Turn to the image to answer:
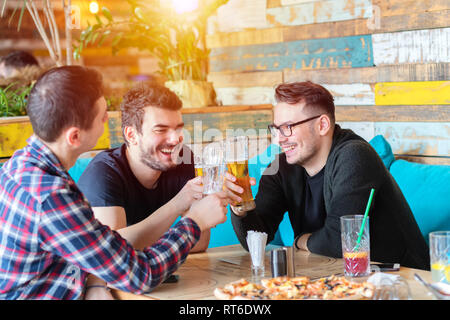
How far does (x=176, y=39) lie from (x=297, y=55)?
87cm

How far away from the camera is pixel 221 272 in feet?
6.08

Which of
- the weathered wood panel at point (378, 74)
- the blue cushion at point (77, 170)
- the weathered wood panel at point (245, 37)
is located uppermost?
the weathered wood panel at point (245, 37)

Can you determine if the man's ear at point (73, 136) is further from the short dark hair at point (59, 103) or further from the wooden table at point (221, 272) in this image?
the wooden table at point (221, 272)

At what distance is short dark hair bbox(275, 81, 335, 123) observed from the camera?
2.43 meters

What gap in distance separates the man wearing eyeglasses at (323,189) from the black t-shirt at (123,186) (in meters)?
0.36

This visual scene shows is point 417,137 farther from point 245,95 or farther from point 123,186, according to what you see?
point 123,186

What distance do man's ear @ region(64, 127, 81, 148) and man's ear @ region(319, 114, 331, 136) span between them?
44.6 inches

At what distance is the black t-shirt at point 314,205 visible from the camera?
2406 mm

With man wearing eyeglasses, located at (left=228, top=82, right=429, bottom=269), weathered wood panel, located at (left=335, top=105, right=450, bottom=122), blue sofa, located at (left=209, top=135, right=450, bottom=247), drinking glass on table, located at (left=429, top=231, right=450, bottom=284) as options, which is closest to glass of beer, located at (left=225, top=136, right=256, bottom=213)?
man wearing eyeglasses, located at (left=228, top=82, right=429, bottom=269)

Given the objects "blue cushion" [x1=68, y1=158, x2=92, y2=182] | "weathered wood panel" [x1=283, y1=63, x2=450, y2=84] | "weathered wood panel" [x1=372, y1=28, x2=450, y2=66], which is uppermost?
"weathered wood panel" [x1=372, y1=28, x2=450, y2=66]

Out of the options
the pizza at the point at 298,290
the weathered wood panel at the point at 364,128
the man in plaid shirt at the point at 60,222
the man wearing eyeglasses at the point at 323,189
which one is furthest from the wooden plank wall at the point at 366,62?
the man in plaid shirt at the point at 60,222

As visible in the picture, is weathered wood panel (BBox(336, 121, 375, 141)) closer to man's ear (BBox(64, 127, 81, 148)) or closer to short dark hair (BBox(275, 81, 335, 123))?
short dark hair (BBox(275, 81, 335, 123))
